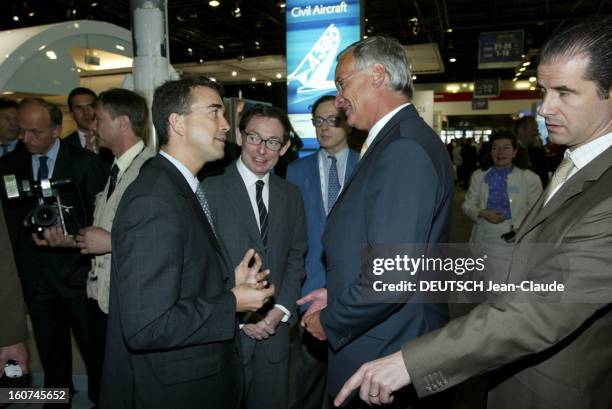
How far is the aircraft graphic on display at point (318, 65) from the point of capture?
4.28 metres

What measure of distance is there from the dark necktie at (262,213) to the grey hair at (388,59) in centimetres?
96

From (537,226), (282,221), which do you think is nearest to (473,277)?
(537,226)

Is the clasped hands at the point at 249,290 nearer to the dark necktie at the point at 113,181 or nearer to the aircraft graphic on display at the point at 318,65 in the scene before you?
the dark necktie at the point at 113,181

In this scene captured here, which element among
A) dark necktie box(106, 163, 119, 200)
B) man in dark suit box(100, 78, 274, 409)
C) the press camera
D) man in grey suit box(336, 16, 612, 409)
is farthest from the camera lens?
man in grey suit box(336, 16, 612, 409)

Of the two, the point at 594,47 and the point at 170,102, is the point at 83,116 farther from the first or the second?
the point at 594,47

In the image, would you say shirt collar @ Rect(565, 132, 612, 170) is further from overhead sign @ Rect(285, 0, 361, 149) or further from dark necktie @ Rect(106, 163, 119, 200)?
overhead sign @ Rect(285, 0, 361, 149)

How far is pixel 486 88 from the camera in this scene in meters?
18.2

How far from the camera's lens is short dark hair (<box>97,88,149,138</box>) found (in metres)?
2.41

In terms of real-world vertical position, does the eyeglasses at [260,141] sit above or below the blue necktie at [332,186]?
above

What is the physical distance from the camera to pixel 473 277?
145 centimetres

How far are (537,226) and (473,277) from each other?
294 mm

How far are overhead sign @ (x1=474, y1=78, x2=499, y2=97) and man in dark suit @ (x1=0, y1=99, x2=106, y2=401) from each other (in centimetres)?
1812

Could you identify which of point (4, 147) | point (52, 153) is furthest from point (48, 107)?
point (4, 147)

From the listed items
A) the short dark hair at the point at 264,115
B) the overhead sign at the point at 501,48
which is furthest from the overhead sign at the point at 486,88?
the short dark hair at the point at 264,115
